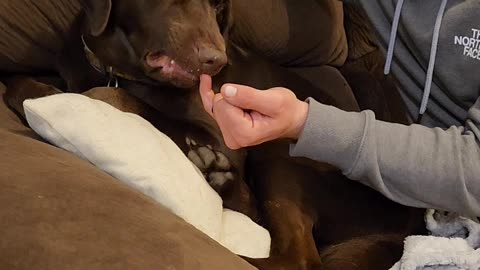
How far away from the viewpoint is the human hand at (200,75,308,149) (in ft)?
3.77

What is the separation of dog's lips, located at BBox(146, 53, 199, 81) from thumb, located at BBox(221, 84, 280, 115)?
308 mm

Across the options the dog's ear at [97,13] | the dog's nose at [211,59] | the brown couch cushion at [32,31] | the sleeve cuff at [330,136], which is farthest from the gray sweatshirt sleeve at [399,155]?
the brown couch cushion at [32,31]

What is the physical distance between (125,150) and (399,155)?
1.59 feet

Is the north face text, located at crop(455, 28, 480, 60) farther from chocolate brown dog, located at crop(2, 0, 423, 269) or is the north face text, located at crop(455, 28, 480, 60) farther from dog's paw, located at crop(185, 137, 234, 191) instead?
dog's paw, located at crop(185, 137, 234, 191)

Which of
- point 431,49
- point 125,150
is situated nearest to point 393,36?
→ point 431,49

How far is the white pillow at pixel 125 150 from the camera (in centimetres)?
118

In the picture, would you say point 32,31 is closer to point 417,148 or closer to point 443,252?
point 417,148

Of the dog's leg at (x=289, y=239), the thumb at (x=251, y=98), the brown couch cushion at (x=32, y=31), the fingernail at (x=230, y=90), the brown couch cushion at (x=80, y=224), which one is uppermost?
the fingernail at (x=230, y=90)

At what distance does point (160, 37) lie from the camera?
4.83ft

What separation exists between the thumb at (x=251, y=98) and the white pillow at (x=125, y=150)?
0.56 ft

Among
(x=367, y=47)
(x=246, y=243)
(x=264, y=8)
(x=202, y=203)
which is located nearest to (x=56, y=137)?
(x=202, y=203)

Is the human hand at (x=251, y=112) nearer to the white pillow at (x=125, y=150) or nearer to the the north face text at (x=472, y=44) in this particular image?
the white pillow at (x=125, y=150)

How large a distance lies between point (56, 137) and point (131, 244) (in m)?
0.33

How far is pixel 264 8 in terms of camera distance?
6.02 ft
